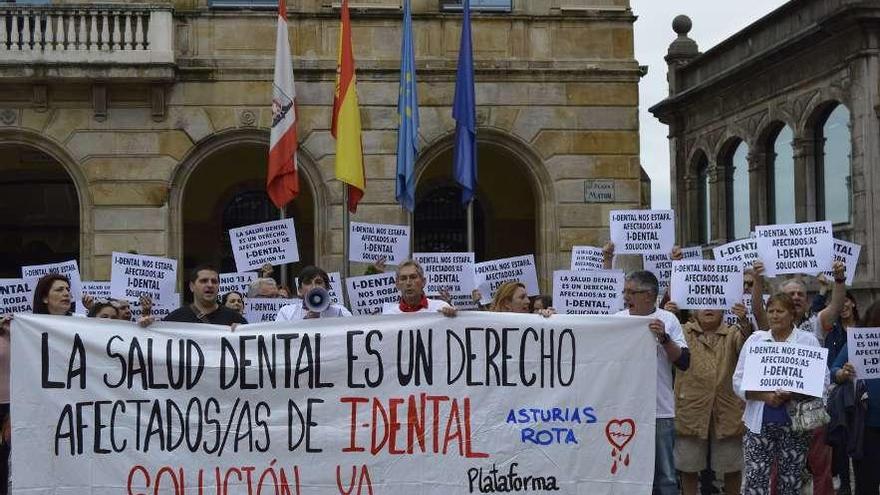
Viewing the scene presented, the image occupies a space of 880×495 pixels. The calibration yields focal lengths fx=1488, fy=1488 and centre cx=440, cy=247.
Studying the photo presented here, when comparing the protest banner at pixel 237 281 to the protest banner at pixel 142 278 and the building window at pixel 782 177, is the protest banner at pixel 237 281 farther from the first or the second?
the building window at pixel 782 177

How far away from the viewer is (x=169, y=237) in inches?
804

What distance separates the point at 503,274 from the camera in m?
14.2

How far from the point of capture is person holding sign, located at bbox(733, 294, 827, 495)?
920 cm

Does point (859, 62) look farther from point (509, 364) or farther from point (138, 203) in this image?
point (509, 364)

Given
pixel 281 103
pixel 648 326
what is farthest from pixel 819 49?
pixel 648 326

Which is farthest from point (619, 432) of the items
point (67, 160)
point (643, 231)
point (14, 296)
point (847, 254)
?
point (67, 160)

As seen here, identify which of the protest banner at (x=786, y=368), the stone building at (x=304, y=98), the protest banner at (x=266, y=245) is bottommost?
the protest banner at (x=786, y=368)

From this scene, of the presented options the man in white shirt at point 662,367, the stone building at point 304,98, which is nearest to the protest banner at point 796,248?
the man in white shirt at point 662,367

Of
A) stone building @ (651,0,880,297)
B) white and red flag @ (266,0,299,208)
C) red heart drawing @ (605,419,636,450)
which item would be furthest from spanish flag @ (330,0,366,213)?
stone building @ (651,0,880,297)

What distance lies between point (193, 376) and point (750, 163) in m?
23.5

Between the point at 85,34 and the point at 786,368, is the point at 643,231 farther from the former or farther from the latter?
the point at 85,34

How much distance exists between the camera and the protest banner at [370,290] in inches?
529

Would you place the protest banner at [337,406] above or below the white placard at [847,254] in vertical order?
below

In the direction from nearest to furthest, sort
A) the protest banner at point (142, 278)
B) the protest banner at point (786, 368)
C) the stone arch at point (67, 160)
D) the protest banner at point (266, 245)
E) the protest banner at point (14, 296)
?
the protest banner at point (786, 368), the protest banner at point (14, 296), the protest banner at point (142, 278), the protest banner at point (266, 245), the stone arch at point (67, 160)
